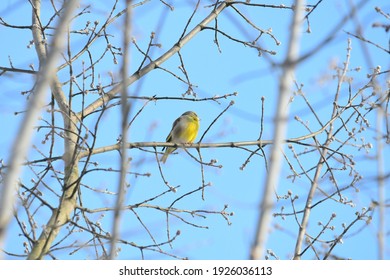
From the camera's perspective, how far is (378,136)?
2.83 m

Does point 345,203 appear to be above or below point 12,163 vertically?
above

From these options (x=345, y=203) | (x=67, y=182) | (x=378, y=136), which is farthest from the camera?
(x=345, y=203)

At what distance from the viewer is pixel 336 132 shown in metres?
5.10

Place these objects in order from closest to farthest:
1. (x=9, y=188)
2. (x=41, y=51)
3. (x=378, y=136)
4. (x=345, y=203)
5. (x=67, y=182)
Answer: (x=9, y=188) < (x=378, y=136) < (x=67, y=182) < (x=345, y=203) < (x=41, y=51)

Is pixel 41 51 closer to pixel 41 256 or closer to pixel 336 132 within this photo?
pixel 41 256

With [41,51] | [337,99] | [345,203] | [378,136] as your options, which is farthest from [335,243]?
[41,51]

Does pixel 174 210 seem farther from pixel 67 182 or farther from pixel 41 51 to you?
pixel 41 51

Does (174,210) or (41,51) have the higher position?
(41,51)

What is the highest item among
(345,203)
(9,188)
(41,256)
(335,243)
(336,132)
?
(336,132)

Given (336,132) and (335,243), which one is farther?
(336,132)

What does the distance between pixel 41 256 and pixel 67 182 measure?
0.54 metres
